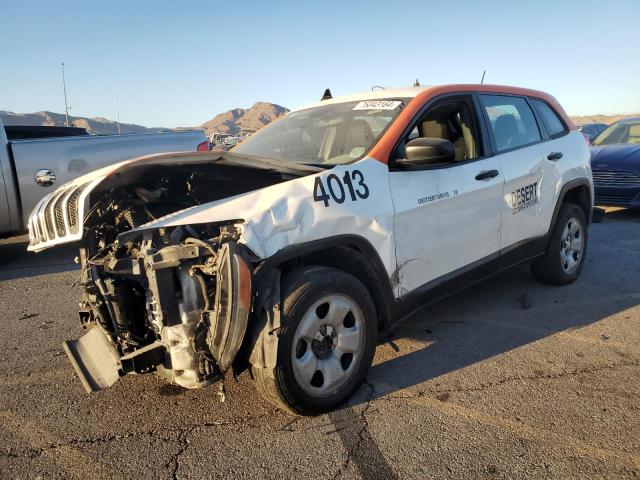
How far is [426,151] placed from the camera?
11.0 ft

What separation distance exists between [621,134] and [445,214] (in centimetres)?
837

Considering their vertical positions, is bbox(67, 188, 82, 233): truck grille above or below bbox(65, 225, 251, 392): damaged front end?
above

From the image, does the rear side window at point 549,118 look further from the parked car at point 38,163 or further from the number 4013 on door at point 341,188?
the parked car at point 38,163

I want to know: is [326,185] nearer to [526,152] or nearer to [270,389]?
[270,389]

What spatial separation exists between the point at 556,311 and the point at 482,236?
1.15 m

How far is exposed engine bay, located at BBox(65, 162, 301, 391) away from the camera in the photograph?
2557 mm

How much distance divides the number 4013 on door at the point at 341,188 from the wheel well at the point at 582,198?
3.07 m

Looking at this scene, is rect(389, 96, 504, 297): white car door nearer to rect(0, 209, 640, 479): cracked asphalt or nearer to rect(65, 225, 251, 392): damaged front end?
rect(0, 209, 640, 479): cracked asphalt

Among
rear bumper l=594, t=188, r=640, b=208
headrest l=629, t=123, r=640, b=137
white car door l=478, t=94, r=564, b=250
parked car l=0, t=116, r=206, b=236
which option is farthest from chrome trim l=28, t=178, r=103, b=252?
headrest l=629, t=123, r=640, b=137

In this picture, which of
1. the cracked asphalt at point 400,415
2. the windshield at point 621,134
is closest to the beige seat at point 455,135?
the cracked asphalt at point 400,415

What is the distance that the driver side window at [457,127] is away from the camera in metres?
4.05

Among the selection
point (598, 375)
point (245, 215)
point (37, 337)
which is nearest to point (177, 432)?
point (245, 215)

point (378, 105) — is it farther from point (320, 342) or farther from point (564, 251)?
point (564, 251)

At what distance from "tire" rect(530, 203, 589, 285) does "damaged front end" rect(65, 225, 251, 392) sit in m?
3.47
